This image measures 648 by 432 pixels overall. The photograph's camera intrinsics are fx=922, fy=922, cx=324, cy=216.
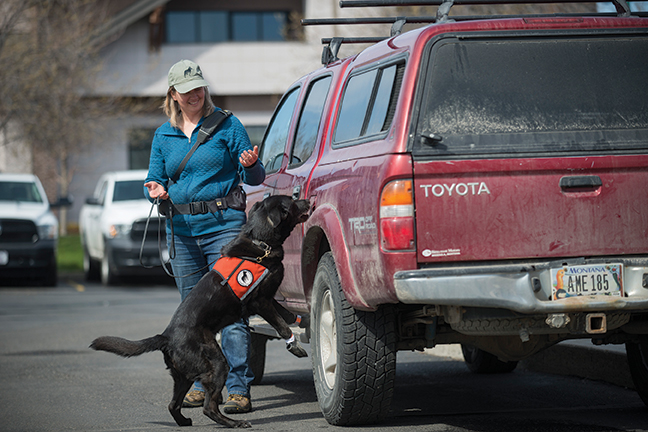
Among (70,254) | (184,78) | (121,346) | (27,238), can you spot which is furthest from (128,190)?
(121,346)

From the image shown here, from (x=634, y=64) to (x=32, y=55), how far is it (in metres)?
21.6

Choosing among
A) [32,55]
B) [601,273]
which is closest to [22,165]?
[32,55]

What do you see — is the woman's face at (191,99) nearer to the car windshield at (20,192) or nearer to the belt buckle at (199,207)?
the belt buckle at (199,207)

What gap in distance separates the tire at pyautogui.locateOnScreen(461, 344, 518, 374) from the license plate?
121 inches

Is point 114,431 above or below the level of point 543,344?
below

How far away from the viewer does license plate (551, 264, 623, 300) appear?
434 cm

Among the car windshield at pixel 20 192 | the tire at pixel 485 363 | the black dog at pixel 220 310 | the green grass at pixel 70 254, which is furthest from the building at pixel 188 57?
the black dog at pixel 220 310

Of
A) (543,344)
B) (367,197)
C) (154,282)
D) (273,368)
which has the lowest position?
(154,282)

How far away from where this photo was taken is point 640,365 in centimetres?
573

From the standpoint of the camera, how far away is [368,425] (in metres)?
5.36

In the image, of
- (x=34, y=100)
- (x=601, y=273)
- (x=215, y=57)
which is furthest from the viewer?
(x=215, y=57)

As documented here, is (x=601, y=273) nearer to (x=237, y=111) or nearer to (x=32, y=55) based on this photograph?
(x=32, y=55)

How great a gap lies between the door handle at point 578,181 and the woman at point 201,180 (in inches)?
84.4

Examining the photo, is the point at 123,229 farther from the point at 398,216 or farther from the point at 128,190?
the point at 398,216
